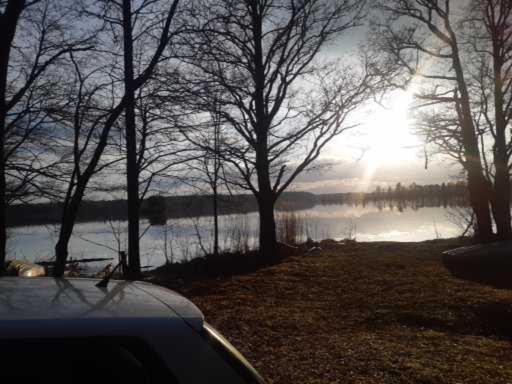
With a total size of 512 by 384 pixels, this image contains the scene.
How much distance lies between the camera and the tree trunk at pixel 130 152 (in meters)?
8.89

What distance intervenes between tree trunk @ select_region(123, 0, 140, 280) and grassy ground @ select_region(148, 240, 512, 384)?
4.91ft

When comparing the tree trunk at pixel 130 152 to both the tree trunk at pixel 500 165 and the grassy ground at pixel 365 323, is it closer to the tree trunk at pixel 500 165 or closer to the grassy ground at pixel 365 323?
the grassy ground at pixel 365 323

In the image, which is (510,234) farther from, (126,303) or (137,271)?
(126,303)

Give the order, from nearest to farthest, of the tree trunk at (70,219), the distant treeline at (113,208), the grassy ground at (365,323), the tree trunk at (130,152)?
the grassy ground at (365,323), the tree trunk at (130,152), the tree trunk at (70,219), the distant treeline at (113,208)

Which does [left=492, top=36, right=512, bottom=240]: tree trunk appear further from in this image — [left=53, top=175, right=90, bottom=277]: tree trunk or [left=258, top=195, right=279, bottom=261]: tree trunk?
[left=53, top=175, right=90, bottom=277]: tree trunk

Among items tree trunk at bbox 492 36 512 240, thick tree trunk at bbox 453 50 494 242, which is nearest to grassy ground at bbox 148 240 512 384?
thick tree trunk at bbox 453 50 494 242

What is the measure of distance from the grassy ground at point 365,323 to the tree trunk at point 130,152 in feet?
4.91

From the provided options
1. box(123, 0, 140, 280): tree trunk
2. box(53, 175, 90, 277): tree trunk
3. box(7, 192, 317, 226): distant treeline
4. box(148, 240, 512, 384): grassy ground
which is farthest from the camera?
box(7, 192, 317, 226): distant treeline

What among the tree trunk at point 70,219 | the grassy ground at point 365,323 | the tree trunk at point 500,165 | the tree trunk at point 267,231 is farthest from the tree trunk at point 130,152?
the tree trunk at point 500,165

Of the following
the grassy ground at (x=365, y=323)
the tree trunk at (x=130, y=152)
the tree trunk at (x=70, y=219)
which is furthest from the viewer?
the tree trunk at (x=70, y=219)

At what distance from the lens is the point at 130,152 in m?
8.90

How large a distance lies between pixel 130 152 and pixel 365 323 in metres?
5.36

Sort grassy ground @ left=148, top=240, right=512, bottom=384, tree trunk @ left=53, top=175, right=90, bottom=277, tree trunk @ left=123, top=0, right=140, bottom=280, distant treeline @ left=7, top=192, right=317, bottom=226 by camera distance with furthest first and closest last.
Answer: distant treeline @ left=7, top=192, right=317, bottom=226 → tree trunk @ left=53, top=175, right=90, bottom=277 → tree trunk @ left=123, top=0, right=140, bottom=280 → grassy ground @ left=148, top=240, right=512, bottom=384

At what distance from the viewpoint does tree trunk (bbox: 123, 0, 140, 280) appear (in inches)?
350
